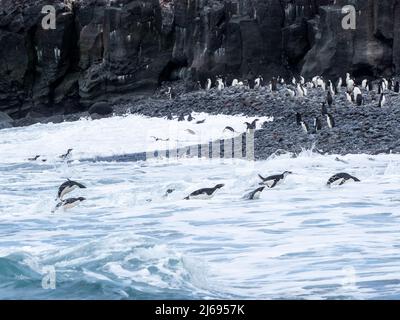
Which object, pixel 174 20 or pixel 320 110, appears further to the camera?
pixel 174 20

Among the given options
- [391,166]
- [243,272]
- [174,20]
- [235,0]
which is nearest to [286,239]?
[243,272]

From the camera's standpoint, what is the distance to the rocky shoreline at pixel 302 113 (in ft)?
56.8

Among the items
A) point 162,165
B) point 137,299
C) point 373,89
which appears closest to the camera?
point 137,299

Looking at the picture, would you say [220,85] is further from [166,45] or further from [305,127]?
[305,127]

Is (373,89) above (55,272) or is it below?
below

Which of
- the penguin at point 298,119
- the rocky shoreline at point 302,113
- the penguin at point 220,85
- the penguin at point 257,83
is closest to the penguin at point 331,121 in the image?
the rocky shoreline at point 302,113

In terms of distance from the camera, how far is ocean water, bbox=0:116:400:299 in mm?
6402

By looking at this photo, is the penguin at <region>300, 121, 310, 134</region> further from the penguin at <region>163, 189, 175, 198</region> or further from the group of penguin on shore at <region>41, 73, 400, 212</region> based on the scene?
the penguin at <region>163, 189, 175, 198</region>

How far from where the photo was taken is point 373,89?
2727 cm

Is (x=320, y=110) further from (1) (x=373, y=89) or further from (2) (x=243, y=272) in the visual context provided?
(2) (x=243, y=272)

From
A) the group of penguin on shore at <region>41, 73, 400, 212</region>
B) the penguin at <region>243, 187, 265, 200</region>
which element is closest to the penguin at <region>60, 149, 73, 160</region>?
the group of penguin on shore at <region>41, 73, 400, 212</region>
